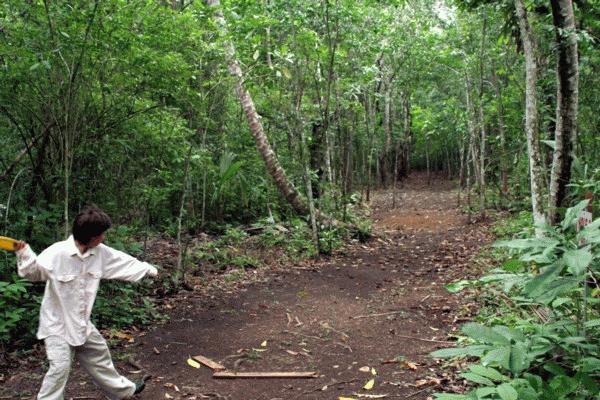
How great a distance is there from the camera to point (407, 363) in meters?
5.07

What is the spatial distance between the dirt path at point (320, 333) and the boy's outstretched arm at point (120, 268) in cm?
120

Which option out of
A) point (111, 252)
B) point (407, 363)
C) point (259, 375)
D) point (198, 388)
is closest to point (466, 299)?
point (407, 363)

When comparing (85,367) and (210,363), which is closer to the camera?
(85,367)

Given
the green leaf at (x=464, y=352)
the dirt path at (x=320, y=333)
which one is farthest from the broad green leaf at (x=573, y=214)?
the dirt path at (x=320, y=333)

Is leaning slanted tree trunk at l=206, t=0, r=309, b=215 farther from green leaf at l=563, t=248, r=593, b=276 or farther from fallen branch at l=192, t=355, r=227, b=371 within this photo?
green leaf at l=563, t=248, r=593, b=276

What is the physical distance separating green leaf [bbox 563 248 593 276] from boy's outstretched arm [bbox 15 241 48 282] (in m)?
3.50

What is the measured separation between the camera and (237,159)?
13.2 metres

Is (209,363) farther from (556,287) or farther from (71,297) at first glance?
(556,287)

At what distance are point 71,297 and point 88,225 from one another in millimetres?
587

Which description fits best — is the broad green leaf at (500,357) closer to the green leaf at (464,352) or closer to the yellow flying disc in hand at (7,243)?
the green leaf at (464,352)

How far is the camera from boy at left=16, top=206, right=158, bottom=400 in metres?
3.77

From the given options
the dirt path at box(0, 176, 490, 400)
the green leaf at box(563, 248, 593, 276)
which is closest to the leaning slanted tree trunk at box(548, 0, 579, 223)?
the dirt path at box(0, 176, 490, 400)

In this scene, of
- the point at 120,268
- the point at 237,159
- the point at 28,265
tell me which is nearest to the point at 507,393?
the point at 120,268

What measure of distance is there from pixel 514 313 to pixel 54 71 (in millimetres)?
6066
